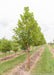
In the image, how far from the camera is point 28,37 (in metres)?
10.0

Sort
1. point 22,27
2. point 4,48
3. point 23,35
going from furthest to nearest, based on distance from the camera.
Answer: point 4,48
point 22,27
point 23,35

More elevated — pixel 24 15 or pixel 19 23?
pixel 24 15

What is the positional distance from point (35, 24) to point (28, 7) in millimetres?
2578

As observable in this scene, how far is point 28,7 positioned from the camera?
11039mm

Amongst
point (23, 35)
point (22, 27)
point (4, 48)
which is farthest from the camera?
point (4, 48)

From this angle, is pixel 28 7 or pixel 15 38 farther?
pixel 28 7

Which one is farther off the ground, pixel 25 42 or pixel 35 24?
pixel 35 24

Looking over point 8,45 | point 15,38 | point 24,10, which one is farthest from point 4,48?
point 24,10

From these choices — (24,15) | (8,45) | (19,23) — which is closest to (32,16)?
(24,15)

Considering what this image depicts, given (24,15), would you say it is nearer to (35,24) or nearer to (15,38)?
(35,24)

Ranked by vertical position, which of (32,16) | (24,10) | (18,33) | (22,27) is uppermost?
(24,10)

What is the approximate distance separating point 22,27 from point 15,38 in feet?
5.64

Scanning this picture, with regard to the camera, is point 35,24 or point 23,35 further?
point 35,24

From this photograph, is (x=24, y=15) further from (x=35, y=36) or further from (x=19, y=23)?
(x=35, y=36)
